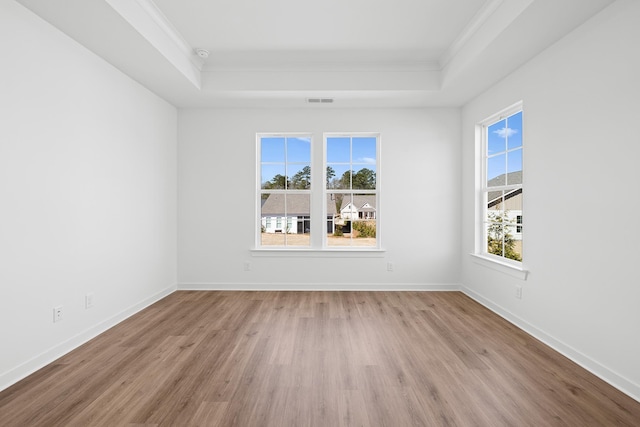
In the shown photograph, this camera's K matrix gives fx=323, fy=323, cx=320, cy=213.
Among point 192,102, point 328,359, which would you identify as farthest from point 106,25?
point 328,359

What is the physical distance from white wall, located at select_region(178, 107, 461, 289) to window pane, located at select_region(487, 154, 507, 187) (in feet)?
1.92

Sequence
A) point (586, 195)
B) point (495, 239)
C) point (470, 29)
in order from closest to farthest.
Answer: point (586, 195) → point (470, 29) → point (495, 239)

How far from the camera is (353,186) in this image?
4.90 meters

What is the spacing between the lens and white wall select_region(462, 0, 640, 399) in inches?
86.2

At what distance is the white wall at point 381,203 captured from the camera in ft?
15.5

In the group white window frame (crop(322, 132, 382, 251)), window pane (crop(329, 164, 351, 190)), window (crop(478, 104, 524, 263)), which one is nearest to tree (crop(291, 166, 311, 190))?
white window frame (crop(322, 132, 382, 251))

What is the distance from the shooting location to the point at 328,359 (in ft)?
8.56

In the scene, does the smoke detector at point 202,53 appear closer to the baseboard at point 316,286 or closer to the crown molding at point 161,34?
the crown molding at point 161,34

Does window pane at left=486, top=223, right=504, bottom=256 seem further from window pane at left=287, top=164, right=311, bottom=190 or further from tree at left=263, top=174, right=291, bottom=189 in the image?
tree at left=263, top=174, right=291, bottom=189

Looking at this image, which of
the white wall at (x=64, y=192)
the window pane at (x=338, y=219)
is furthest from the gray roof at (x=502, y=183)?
the white wall at (x=64, y=192)

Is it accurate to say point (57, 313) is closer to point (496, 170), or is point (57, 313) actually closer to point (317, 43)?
point (317, 43)

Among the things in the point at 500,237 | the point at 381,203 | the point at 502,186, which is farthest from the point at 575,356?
the point at 381,203

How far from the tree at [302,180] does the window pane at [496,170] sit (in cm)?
246

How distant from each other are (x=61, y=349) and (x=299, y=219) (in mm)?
3071
